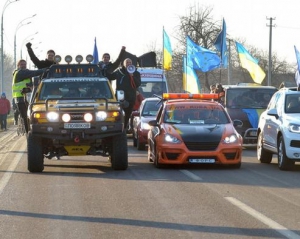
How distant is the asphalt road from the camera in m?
9.69

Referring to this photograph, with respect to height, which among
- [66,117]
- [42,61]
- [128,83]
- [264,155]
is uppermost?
[42,61]

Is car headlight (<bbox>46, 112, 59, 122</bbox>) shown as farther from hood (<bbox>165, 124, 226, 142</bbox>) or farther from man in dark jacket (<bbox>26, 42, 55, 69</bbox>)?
man in dark jacket (<bbox>26, 42, 55, 69</bbox>)

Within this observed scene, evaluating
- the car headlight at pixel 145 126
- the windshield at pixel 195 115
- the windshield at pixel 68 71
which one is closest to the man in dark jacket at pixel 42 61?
the windshield at pixel 68 71

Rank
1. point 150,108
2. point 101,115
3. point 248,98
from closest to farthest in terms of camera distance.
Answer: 1. point 101,115
2. point 248,98
3. point 150,108

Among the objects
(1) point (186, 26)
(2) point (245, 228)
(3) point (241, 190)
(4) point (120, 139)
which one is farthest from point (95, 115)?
(1) point (186, 26)

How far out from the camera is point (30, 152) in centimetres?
1662

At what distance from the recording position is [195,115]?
18.6 m

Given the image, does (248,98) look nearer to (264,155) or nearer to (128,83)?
(128,83)

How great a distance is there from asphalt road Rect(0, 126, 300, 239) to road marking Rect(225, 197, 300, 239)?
0.01 metres

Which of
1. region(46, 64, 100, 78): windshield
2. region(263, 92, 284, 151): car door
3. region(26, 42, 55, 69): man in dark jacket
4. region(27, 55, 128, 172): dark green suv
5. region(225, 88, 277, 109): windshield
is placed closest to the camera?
region(27, 55, 128, 172): dark green suv

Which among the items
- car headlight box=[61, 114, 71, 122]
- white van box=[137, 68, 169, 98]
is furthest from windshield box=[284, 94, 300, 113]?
white van box=[137, 68, 169, 98]

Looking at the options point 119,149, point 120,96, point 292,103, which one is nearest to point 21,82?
point 120,96

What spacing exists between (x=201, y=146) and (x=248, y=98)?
25.0ft

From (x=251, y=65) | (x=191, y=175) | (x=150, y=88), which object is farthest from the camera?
(x=251, y=65)
